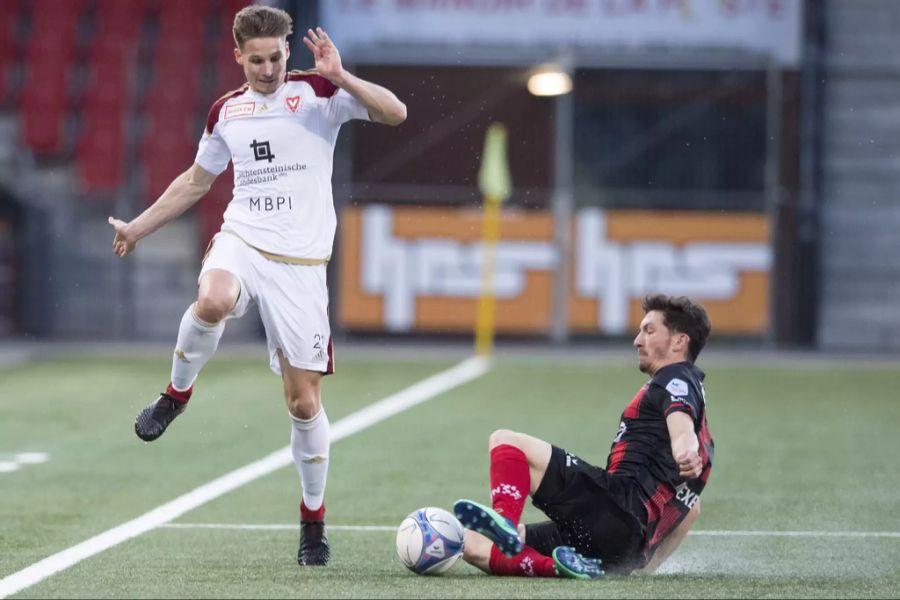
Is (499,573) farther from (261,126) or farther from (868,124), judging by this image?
(868,124)

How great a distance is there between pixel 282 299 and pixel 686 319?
62.5 inches

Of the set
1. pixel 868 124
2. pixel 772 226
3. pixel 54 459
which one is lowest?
pixel 54 459

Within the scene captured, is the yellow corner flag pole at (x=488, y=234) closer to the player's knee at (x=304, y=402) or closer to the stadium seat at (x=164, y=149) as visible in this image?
the stadium seat at (x=164, y=149)

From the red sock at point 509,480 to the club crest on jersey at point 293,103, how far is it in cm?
165

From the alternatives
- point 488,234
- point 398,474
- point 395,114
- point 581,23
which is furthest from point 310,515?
point 581,23

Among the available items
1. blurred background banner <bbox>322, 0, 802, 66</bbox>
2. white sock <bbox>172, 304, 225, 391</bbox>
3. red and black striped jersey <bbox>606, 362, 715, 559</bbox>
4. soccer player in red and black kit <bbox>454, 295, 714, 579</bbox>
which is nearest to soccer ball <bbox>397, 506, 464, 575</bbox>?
soccer player in red and black kit <bbox>454, 295, 714, 579</bbox>

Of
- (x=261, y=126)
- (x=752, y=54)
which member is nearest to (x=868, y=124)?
(x=752, y=54)

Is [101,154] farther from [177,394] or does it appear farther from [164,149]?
[177,394]

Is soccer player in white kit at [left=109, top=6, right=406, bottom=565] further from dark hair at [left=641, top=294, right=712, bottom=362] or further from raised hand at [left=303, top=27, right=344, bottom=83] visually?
dark hair at [left=641, top=294, right=712, bottom=362]

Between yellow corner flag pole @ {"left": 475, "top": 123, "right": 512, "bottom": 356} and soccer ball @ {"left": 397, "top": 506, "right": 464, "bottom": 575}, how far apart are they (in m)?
13.4

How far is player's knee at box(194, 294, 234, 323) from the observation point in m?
6.35

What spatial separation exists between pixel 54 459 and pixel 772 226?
1211 cm

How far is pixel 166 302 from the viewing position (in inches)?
829

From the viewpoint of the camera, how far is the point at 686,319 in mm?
5992
